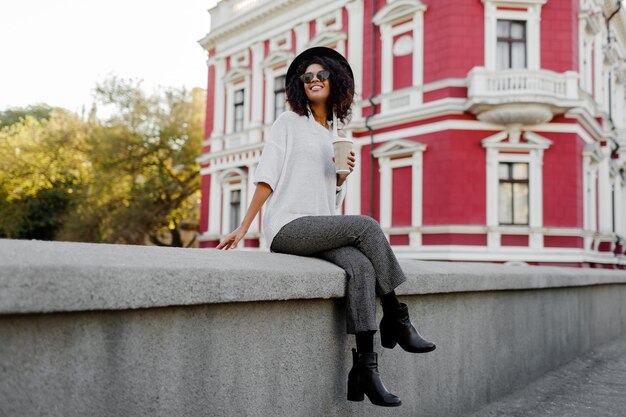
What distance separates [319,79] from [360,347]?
1.48 m

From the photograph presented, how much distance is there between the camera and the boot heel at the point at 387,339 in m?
3.10

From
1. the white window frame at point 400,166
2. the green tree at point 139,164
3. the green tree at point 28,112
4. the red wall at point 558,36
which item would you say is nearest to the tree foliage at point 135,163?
the green tree at point 139,164

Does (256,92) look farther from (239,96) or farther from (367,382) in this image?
(367,382)

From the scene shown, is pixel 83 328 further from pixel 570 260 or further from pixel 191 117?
pixel 191 117

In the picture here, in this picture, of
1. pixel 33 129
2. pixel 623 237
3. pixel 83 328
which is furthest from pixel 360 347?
pixel 33 129

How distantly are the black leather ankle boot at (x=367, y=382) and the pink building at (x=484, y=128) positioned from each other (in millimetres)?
14585

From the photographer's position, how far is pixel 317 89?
3.52 m

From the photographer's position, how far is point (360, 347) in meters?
2.87

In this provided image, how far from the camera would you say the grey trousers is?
114 inches

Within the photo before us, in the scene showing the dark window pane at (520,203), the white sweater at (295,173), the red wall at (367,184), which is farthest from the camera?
the red wall at (367,184)

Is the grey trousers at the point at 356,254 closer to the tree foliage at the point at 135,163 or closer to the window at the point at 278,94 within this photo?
the window at the point at 278,94

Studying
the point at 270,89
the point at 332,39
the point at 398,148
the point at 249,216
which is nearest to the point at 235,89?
the point at 270,89

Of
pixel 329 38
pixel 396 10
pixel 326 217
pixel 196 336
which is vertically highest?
pixel 396 10

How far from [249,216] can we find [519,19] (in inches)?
669
